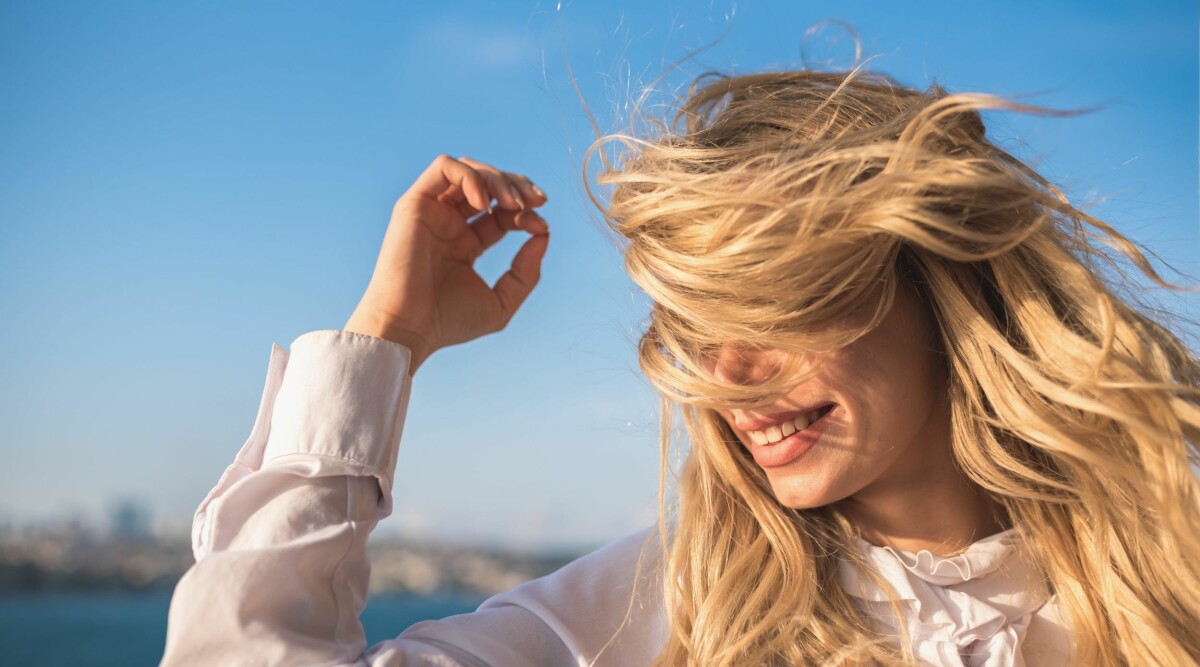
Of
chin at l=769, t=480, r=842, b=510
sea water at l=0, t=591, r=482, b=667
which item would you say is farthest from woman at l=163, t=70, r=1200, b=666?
sea water at l=0, t=591, r=482, b=667

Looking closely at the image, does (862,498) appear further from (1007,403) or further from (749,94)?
(749,94)

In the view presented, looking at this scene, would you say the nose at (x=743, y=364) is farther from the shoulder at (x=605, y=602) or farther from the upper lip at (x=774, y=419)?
the shoulder at (x=605, y=602)

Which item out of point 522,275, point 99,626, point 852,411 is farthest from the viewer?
point 99,626

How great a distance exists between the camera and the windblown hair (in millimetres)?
1615

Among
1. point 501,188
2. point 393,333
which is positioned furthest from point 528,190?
point 393,333

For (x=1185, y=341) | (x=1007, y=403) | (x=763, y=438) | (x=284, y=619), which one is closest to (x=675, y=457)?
(x=763, y=438)

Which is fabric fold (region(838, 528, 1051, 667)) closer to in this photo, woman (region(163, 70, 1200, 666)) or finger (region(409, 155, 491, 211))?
woman (region(163, 70, 1200, 666))

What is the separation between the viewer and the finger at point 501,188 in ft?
6.09

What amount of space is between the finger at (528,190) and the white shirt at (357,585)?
38 centimetres

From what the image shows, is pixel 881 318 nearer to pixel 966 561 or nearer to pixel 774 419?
pixel 774 419

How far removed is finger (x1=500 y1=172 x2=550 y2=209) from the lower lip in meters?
0.63

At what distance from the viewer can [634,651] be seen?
1916mm

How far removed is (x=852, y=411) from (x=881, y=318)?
0.17m

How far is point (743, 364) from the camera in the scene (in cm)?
171
